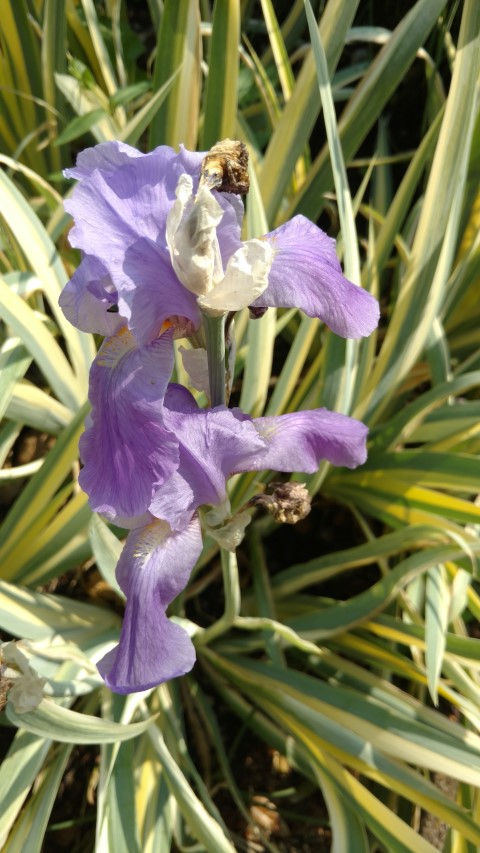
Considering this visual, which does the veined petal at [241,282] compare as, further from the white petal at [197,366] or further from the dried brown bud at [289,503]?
the dried brown bud at [289,503]

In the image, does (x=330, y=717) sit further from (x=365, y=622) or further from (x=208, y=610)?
(x=208, y=610)

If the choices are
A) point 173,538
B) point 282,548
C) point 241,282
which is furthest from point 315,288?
point 282,548

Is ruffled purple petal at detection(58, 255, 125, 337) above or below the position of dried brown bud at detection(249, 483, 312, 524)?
above

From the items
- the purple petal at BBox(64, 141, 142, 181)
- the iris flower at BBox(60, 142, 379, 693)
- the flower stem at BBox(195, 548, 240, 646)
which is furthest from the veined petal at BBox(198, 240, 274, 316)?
the flower stem at BBox(195, 548, 240, 646)

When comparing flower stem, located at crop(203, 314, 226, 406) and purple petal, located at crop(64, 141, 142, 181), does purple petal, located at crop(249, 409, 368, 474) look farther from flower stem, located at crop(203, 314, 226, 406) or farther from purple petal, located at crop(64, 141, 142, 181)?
purple petal, located at crop(64, 141, 142, 181)

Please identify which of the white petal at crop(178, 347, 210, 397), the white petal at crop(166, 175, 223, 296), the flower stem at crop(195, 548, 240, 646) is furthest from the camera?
the flower stem at crop(195, 548, 240, 646)

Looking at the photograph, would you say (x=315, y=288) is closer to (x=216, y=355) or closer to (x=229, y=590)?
(x=216, y=355)
